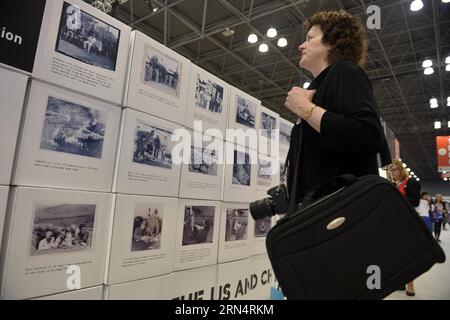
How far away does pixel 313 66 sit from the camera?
1.03 metres

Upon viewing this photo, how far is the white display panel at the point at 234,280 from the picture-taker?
2.29 meters

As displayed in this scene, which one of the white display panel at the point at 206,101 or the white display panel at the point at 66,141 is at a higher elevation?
the white display panel at the point at 206,101

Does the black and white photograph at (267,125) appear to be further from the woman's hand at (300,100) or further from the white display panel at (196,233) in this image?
the woman's hand at (300,100)

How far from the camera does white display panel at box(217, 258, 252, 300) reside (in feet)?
7.52

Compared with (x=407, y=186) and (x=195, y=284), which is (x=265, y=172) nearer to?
(x=195, y=284)

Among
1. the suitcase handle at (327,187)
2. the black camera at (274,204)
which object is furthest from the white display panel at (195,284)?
the suitcase handle at (327,187)

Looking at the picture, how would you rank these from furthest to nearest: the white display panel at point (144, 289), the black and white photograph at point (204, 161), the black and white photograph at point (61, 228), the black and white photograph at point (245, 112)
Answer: the black and white photograph at point (245, 112)
the black and white photograph at point (204, 161)
the white display panel at point (144, 289)
the black and white photograph at point (61, 228)

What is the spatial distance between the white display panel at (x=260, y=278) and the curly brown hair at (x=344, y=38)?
2.10 m

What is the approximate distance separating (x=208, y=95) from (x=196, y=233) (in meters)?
0.98

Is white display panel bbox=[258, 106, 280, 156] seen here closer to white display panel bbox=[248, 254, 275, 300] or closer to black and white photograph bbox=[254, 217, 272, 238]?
black and white photograph bbox=[254, 217, 272, 238]

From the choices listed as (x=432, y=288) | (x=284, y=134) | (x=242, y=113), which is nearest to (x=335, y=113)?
(x=242, y=113)

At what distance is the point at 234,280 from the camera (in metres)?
2.42
